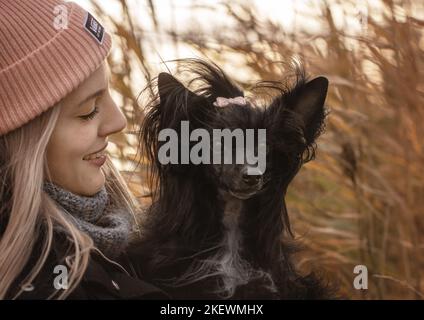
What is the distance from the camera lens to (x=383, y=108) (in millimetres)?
3420

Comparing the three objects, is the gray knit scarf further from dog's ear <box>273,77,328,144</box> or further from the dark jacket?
dog's ear <box>273,77,328,144</box>

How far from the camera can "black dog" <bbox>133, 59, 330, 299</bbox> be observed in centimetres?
221

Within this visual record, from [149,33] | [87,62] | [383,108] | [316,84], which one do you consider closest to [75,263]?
[87,62]

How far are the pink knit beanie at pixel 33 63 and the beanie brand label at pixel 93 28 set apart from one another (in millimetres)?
80

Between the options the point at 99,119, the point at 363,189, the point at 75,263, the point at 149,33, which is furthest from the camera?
the point at 363,189

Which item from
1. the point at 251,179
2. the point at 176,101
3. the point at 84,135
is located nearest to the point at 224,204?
the point at 251,179

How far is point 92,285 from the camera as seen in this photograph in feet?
6.79

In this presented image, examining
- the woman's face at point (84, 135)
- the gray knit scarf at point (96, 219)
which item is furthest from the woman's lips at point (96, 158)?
the gray knit scarf at point (96, 219)

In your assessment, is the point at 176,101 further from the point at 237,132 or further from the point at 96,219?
the point at 96,219

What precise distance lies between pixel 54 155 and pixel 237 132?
1.63ft

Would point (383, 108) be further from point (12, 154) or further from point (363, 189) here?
point (12, 154)

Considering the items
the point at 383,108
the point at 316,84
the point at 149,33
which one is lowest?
the point at 316,84

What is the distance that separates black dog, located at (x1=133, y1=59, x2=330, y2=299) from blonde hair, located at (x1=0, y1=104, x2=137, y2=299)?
0.26m

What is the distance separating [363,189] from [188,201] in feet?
4.96
